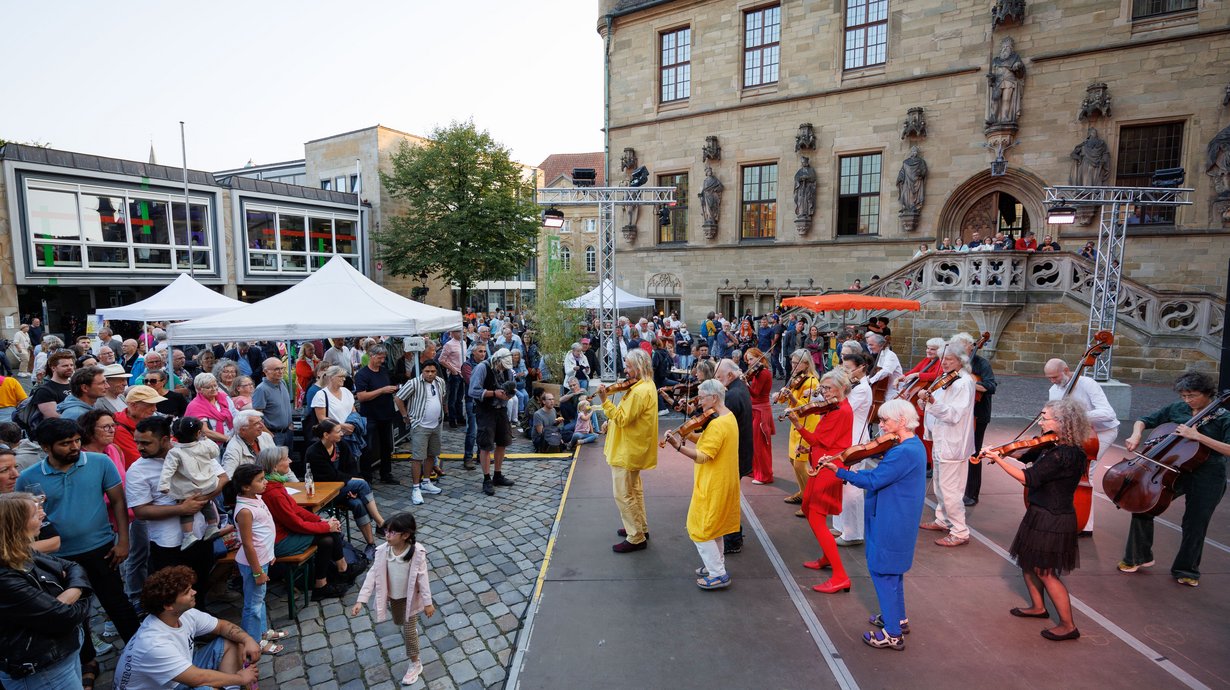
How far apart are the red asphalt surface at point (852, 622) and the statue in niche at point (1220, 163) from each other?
42.4 ft

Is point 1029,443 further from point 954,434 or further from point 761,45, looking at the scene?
point 761,45

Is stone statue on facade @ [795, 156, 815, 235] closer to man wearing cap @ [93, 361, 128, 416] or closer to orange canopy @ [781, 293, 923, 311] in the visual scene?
orange canopy @ [781, 293, 923, 311]

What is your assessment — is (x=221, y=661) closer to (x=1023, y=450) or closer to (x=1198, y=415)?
(x=1023, y=450)

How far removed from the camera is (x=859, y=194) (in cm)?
1936

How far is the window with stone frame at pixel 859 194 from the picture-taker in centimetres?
1909

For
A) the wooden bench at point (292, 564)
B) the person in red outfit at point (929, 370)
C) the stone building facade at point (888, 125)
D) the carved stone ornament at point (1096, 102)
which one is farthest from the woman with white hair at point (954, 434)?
the carved stone ornament at point (1096, 102)

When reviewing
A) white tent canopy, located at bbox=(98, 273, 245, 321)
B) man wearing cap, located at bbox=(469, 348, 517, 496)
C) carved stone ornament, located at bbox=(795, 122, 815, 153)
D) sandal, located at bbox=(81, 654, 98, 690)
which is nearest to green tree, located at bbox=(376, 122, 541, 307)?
carved stone ornament, located at bbox=(795, 122, 815, 153)

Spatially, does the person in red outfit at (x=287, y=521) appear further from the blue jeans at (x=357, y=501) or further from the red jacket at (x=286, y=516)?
the blue jeans at (x=357, y=501)

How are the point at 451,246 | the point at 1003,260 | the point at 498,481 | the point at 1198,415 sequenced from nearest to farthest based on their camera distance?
1. the point at 1198,415
2. the point at 498,481
3. the point at 1003,260
4. the point at 451,246

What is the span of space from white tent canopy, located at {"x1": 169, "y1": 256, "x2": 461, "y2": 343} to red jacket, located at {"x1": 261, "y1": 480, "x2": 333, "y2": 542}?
138 inches

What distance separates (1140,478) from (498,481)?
6.56 meters

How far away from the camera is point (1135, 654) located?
395 cm

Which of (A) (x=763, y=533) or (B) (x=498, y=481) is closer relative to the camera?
(A) (x=763, y=533)

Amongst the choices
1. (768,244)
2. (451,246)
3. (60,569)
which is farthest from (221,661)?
(451,246)
